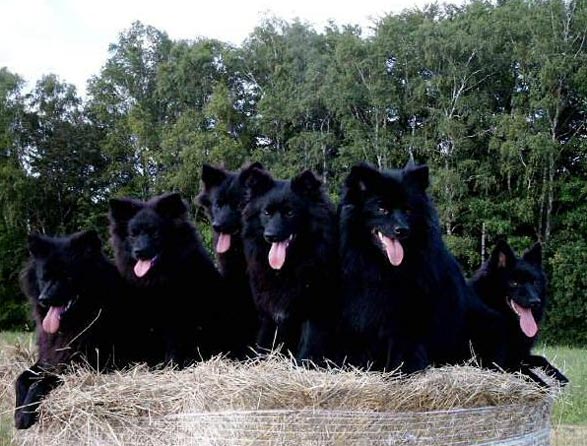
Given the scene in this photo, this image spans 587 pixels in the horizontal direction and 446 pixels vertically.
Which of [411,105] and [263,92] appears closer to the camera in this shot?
[411,105]

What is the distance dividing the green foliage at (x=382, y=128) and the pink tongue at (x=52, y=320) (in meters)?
23.2

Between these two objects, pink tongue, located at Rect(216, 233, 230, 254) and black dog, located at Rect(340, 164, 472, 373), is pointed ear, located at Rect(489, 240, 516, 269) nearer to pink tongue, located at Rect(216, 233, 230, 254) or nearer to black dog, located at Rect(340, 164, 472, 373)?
black dog, located at Rect(340, 164, 472, 373)

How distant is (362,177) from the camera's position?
14.6ft

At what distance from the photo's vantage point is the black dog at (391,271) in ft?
14.3

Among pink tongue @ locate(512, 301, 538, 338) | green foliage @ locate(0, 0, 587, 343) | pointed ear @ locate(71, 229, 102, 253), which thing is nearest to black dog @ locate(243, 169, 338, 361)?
pointed ear @ locate(71, 229, 102, 253)

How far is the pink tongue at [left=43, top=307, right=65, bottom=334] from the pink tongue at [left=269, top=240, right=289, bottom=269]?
130 centimetres

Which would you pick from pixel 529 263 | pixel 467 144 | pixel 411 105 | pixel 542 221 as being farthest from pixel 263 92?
pixel 529 263

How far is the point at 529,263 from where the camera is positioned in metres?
5.56

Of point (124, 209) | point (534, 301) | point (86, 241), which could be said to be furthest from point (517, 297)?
point (86, 241)

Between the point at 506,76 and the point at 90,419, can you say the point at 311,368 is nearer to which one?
the point at 90,419

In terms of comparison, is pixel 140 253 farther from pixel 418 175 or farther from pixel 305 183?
pixel 418 175

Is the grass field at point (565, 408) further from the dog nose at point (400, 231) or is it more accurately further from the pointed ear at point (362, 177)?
the pointed ear at point (362, 177)

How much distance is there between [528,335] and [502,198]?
2704cm

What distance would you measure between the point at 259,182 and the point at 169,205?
672mm
